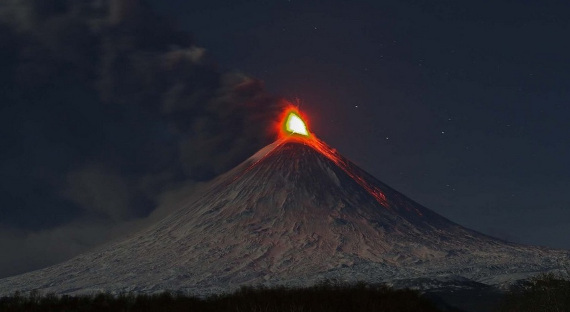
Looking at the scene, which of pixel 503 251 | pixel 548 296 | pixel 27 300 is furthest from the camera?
pixel 503 251

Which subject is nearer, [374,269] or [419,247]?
[374,269]

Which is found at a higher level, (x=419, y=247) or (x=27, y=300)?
(x=419, y=247)

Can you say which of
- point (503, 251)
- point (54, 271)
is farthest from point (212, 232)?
point (503, 251)

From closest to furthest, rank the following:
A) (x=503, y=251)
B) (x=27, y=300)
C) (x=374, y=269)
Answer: (x=27, y=300), (x=374, y=269), (x=503, y=251)

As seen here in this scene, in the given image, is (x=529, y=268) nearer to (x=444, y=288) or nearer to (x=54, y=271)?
(x=444, y=288)
